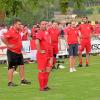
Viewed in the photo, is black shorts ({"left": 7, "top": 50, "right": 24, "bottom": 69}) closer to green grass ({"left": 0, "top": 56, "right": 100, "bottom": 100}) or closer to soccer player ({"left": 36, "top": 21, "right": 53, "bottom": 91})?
green grass ({"left": 0, "top": 56, "right": 100, "bottom": 100})

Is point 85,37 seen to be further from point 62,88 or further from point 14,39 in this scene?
point 62,88

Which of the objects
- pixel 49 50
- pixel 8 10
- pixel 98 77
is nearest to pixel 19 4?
pixel 8 10

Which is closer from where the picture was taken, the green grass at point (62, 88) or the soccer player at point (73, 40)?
the green grass at point (62, 88)

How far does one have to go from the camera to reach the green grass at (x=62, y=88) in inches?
518

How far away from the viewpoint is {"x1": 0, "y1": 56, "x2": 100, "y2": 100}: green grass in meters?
13.1

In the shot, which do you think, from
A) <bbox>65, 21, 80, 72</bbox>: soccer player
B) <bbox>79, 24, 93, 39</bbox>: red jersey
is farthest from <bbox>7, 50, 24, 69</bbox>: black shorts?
<bbox>79, 24, 93, 39</bbox>: red jersey

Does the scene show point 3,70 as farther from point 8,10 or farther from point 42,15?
point 42,15

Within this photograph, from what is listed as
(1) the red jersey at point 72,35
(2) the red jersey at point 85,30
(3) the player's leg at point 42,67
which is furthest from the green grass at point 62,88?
(2) the red jersey at point 85,30

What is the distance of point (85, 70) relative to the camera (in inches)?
783

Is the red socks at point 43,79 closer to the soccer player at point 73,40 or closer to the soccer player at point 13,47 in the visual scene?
the soccer player at point 13,47

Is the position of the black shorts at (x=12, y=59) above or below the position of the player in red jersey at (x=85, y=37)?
below

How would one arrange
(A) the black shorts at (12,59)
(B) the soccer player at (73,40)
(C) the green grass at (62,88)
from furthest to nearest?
(B) the soccer player at (73,40) → (A) the black shorts at (12,59) → (C) the green grass at (62,88)

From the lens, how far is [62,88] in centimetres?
1470

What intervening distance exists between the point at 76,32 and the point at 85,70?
60.2 inches
